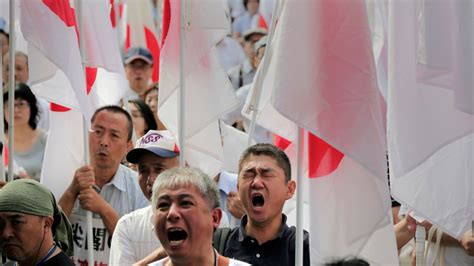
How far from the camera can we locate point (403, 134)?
22.1 ft

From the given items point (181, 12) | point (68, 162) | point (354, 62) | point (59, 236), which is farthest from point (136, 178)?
point (354, 62)

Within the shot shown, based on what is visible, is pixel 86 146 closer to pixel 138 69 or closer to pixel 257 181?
→ pixel 257 181

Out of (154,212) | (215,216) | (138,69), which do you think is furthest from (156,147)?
(138,69)

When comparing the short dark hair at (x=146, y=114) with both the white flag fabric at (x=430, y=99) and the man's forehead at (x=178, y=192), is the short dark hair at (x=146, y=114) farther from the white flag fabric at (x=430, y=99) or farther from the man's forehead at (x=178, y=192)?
the man's forehead at (x=178, y=192)

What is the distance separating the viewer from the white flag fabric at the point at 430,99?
668cm

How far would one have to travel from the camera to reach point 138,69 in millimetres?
13008

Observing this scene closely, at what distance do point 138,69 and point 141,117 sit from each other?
233cm

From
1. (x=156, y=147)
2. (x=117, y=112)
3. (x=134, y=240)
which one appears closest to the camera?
(x=134, y=240)

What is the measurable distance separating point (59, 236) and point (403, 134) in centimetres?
192

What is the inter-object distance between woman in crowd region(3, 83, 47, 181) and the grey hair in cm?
421

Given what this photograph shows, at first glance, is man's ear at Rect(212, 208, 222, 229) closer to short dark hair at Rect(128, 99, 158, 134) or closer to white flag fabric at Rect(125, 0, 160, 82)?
short dark hair at Rect(128, 99, 158, 134)

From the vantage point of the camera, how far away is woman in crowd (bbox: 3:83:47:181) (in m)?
10.4

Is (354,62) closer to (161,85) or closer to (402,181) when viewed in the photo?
(402,181)

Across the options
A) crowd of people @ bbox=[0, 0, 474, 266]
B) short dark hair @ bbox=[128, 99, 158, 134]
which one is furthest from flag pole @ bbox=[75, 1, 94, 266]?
short dark hair @ bbox=[128, 99, 158, 134]
